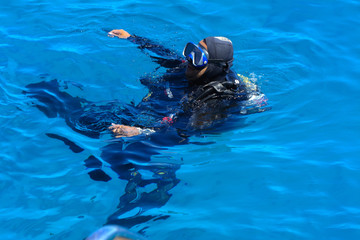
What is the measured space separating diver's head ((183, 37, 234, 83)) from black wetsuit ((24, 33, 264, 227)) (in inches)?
5.9

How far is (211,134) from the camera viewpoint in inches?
207

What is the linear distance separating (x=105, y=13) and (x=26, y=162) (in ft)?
13.7

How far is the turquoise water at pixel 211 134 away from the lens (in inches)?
161

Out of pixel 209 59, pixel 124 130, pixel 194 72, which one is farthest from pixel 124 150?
pixel 209 59

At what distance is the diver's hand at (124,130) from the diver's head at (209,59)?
1062mm

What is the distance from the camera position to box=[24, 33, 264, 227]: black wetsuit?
4.48m

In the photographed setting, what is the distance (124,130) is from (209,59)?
1.38 metres

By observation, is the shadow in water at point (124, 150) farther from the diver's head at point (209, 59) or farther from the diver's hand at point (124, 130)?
the diver's head at point (209, 59)

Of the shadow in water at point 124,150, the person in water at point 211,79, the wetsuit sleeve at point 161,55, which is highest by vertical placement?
the wetsuit sleeve at point 161,55

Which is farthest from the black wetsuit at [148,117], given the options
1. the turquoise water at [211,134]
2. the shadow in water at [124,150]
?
the turquoise water at [211,134]

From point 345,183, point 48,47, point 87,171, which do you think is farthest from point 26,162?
point 345,183

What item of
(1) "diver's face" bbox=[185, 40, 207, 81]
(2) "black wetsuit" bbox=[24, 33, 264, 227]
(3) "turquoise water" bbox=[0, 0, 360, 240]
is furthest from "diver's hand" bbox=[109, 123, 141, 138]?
(1) "diver's face" bbox=[185, 40, 207, 81]

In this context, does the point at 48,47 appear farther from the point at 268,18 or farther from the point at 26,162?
the point at 268,18

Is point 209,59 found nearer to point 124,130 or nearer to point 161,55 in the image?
point 161,55
